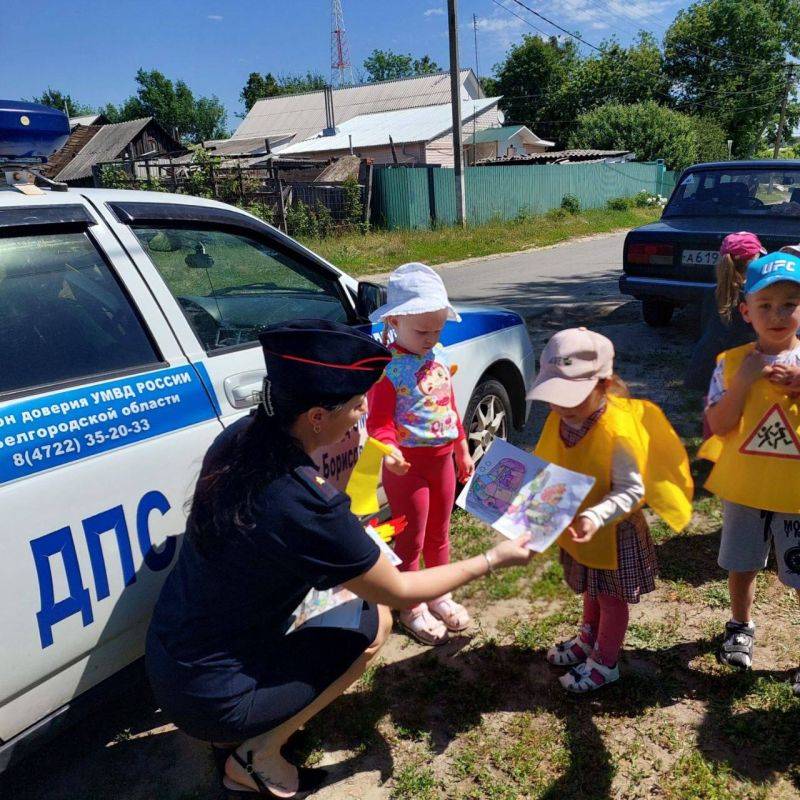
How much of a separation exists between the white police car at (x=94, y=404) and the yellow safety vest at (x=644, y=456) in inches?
31.2

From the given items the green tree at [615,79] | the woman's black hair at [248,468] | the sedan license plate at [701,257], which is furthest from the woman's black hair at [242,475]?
the green tree at [615,79]

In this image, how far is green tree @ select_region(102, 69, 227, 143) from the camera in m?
84.7

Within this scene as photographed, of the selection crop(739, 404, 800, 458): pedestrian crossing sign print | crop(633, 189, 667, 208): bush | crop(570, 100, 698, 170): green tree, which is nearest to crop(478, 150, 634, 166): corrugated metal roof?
crop(570, 100, 698, 170): green tree

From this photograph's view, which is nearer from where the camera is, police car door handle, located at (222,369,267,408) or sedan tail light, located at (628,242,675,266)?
police car door handle, located at (222,369,267,408)

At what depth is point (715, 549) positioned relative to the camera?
11.4 ft

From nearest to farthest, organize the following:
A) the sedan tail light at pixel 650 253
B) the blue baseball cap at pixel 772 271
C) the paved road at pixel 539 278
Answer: the blue baseball cap at pixel 772 271, the sedan tail light at pixel 650 253, the paved road at pixel 539 278

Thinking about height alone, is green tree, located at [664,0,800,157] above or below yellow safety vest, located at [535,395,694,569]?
above

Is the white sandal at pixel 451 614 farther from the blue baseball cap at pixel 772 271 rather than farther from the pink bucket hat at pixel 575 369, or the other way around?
the blue baseball cap at pixel 772 271

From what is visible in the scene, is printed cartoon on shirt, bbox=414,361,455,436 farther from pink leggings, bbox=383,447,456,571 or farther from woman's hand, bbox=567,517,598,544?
woman's hand, bbox=567,517,598,544

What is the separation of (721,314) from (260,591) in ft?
8.52

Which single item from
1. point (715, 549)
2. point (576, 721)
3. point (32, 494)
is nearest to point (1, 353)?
point (32, 494)

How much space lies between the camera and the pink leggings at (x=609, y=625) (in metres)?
2.42

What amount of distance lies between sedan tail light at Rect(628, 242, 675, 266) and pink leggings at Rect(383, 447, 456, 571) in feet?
16.9

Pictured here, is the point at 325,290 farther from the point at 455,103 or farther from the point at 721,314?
the point at 455,103
